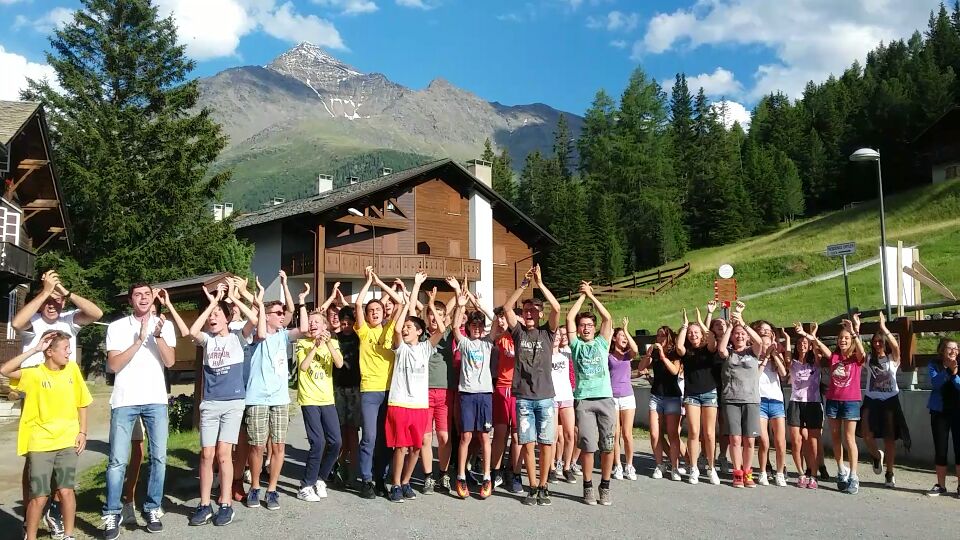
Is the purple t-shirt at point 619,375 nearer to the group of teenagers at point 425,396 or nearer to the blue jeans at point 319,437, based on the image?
the group of teenagers at point 425,396

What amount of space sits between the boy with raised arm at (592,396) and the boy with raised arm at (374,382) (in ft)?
6.41

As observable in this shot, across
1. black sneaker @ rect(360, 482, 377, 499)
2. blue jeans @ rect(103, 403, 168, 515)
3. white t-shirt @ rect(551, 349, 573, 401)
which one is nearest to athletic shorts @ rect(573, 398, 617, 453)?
white t-shirt @ rect(551, 349, 573, 401)

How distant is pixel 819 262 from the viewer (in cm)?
4209

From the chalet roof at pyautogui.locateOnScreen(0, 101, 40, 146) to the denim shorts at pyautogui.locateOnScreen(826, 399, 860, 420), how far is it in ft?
68.9

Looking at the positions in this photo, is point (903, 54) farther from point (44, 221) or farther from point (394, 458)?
point (394, 458)

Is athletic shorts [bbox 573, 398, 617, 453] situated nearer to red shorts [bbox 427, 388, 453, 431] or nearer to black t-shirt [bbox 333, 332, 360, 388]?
red shorts [bbox 427, 388, 453, 431]

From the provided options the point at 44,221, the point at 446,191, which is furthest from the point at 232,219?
the point at 446,191

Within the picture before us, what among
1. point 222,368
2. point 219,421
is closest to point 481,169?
point 222,368

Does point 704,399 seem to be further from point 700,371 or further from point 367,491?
point 367,491

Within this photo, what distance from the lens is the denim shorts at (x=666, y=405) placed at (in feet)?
28.5

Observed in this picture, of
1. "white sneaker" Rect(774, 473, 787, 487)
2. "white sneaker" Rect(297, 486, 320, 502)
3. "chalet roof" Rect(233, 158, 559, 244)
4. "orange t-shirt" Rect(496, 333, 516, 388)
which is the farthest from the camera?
"chalet roof" Rect(233, 158, 559, 244)

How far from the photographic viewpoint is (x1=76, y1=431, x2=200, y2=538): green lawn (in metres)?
6.27

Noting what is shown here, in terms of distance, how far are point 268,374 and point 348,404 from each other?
3.59 ft

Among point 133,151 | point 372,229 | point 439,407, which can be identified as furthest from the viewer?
point 372,229
